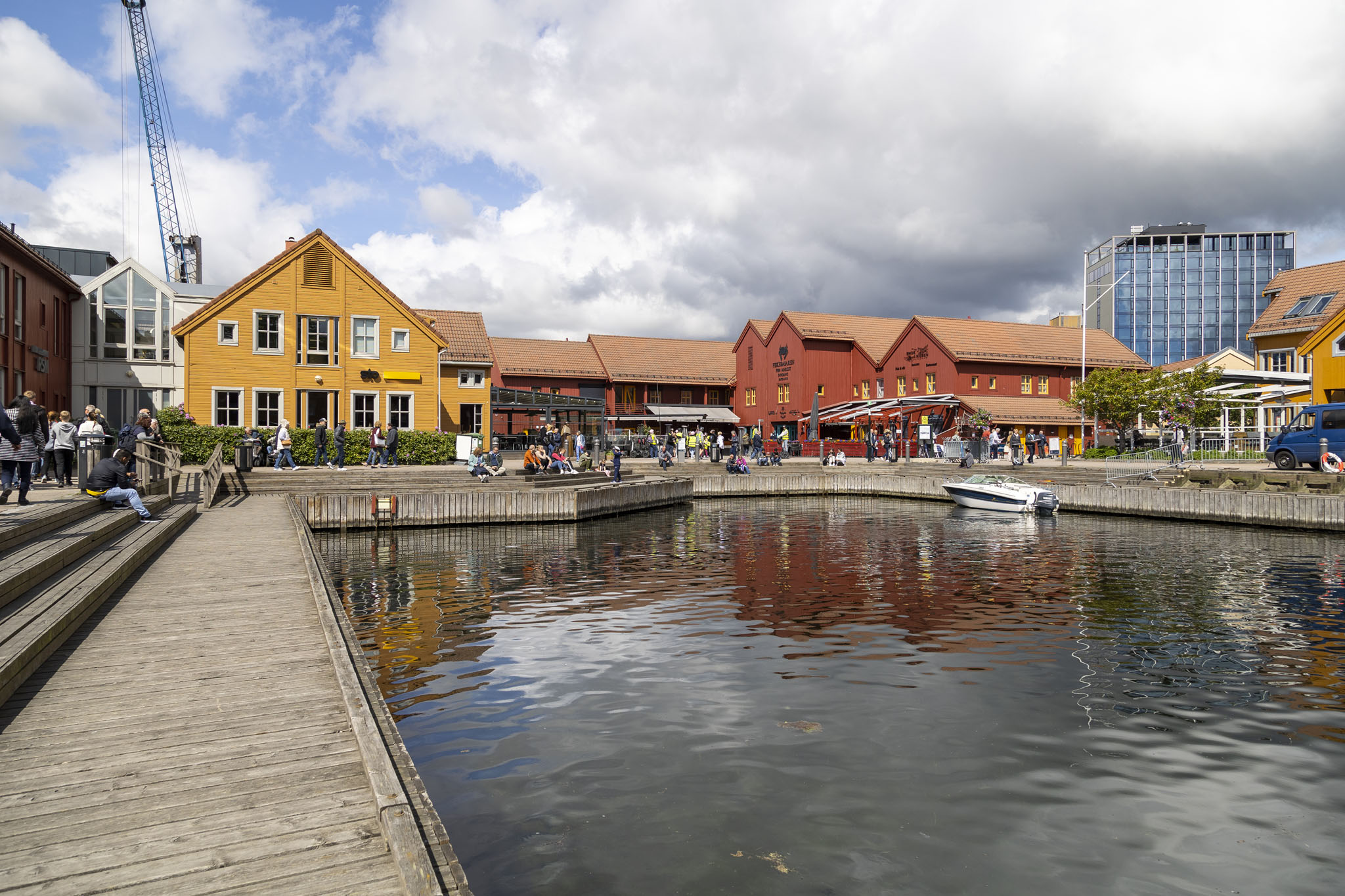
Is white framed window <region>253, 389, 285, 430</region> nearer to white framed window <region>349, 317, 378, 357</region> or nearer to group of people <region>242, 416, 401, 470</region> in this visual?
group of people <region>242, 416, 401, 470</region>

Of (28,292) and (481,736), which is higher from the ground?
(28,292)

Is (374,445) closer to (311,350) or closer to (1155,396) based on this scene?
(311,350)

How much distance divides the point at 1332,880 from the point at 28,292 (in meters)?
37.6

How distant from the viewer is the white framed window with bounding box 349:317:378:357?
120 ft

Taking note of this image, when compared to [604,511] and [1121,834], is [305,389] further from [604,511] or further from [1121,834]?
[1121,834]

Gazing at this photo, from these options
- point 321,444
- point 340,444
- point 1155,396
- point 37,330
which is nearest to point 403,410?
point 321,444

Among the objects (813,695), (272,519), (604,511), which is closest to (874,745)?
(813,695)

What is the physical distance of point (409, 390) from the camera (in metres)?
37.0

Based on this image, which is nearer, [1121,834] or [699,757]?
[1121,834]

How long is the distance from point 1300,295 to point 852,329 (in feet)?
88.7

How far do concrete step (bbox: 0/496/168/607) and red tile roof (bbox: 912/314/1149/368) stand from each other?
46937 mm

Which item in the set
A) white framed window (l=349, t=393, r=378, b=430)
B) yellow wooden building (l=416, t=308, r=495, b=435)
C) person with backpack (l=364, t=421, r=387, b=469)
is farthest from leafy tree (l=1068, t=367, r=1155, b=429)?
A: white framed window (l=349, t=393, r=378, b=430)

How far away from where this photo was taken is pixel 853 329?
62312 mm

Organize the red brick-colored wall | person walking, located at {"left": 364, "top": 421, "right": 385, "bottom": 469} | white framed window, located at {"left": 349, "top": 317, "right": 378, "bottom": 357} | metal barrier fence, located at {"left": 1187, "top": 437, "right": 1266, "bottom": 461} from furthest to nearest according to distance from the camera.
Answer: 1. white framed window, located at {"left": 349, "top": 317, "right": 378, "bottom": 357}
2. metal barrier fence, located at {"left": 1187, "top": 437, "right": 1266, "bottom": 461}
3. person walking, located at {"left": 364, "top": 421, "right": 385, "bottom": 469}
4. the red brick-colored wall
